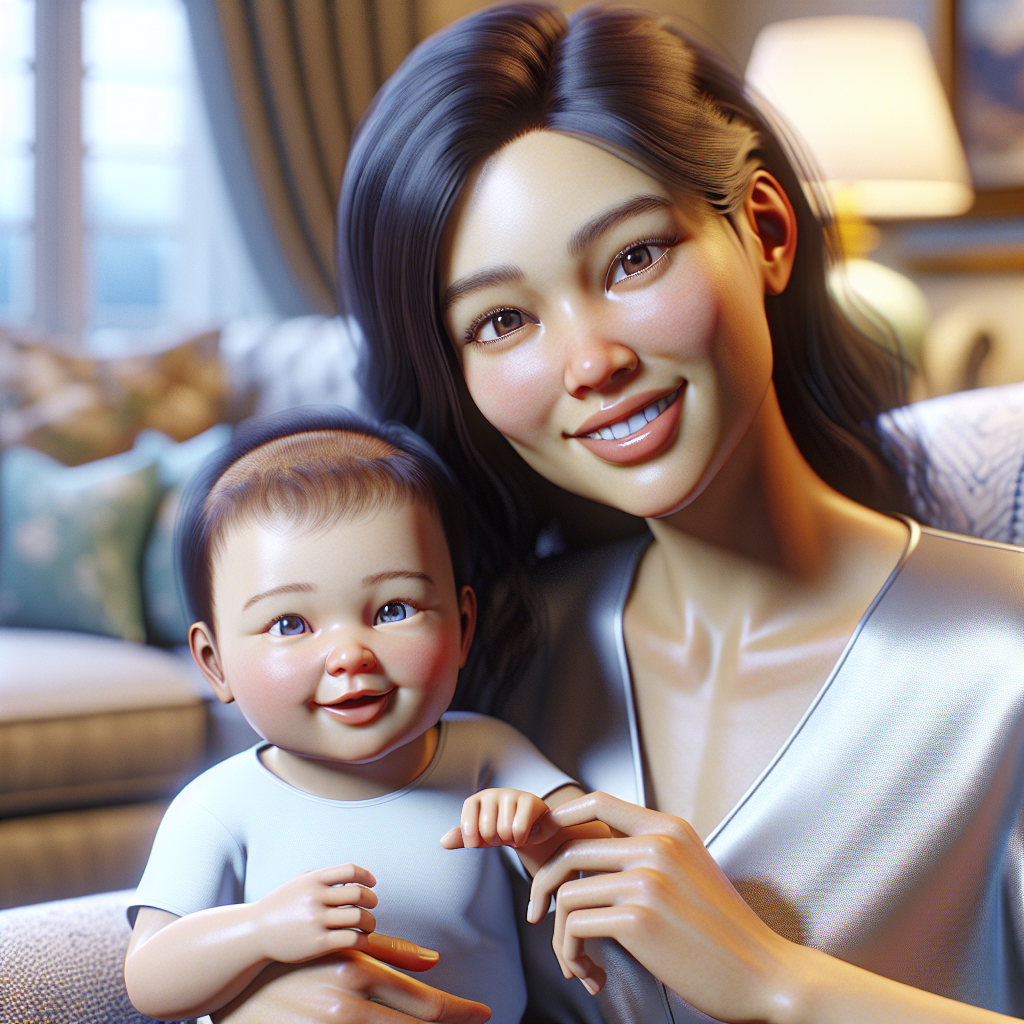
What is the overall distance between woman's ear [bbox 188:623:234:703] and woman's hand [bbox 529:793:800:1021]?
0.29 meters

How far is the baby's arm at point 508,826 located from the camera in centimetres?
70

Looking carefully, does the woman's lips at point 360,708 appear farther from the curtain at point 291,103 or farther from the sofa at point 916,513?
the curtain at point 291,103

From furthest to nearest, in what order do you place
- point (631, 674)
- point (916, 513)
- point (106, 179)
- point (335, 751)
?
point (106, 179), point (916, 513), point (631, 674), point (335, 751)

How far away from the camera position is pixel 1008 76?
146 inches

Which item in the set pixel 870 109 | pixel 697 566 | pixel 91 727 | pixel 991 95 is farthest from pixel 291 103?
pixel 697 566

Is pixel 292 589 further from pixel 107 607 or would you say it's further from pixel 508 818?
pixel 107 607

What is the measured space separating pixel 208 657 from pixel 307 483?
0.57ft

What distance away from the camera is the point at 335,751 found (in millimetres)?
759

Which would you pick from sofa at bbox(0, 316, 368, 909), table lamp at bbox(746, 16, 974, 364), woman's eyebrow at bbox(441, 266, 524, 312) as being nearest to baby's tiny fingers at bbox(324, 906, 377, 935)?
woman's eyebrow at bbox(441, 266, 524, 312)

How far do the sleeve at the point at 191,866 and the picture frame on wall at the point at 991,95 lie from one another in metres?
3.74

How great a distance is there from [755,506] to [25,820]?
1.66 m

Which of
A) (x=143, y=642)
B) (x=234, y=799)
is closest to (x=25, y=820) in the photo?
(x=143, y=642)

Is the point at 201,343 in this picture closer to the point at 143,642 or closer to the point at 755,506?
the point at 143,642

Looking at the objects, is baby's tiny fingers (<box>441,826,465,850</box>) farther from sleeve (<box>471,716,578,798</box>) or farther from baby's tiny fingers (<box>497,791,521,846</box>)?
sleeve (<box>471,716,578,798</box>)
